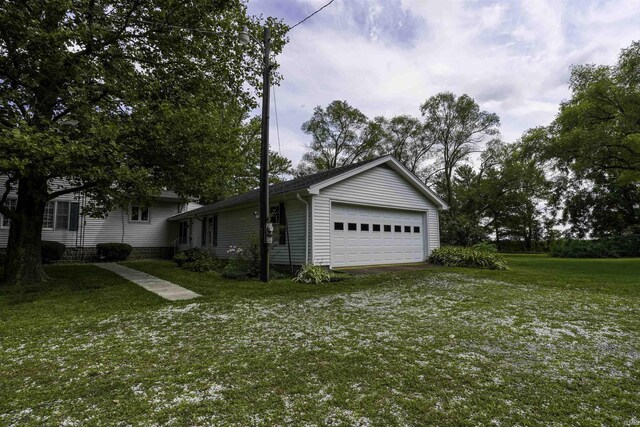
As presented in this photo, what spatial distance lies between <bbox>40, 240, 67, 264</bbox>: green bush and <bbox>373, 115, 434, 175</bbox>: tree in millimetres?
25459

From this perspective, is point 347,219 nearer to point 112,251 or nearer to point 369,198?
point 369,198

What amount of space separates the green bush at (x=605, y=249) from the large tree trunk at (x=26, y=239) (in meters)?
27.5

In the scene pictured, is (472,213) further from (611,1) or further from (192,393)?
(192,393)

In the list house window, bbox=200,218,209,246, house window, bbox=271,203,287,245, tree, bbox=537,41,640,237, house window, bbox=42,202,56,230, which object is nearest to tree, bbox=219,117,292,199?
house window, bbox=200,218,209,246

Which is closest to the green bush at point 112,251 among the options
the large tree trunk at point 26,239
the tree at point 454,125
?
the large tree trunk at point 26,239

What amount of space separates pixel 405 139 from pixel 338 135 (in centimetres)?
640

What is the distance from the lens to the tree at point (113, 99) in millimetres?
6980

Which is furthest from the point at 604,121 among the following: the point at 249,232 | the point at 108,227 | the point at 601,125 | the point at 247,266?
the point at 108,227

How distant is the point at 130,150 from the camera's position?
8.44 m

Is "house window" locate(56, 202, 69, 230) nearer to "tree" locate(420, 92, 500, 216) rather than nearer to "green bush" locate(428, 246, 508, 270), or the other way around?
"green bush" locate(428, 246, 508, 270)

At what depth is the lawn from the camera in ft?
7.80

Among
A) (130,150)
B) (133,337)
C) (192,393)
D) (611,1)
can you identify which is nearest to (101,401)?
(192,393)

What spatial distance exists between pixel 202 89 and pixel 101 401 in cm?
929

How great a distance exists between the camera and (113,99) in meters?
8.35
